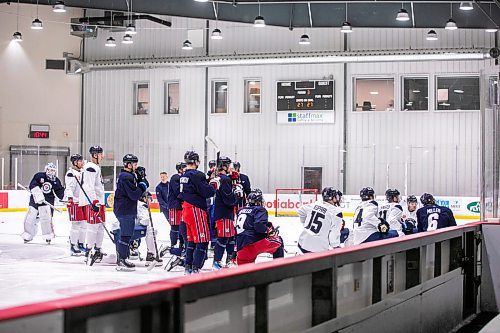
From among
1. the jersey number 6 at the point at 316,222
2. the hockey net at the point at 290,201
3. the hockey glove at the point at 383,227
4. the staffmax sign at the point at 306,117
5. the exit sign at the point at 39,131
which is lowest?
the hockey net at the point at 290,201

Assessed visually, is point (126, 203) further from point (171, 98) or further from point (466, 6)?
point (171, 98)

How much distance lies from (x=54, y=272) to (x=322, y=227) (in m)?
3.74

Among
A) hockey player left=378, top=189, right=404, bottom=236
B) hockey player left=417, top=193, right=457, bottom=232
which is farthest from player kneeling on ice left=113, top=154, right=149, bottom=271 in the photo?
hockey player left=417, top=193, right=457, bottom=232

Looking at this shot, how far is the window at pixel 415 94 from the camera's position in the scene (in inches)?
880

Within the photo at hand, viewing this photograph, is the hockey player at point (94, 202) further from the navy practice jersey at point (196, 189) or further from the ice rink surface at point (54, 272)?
the navy practice jersey at point (196, 189)

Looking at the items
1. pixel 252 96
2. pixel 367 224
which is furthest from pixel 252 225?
pixel 252 96

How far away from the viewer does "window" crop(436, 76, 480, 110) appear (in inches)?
861

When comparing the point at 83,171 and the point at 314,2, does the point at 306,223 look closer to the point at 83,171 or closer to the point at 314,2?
the point at 83,171

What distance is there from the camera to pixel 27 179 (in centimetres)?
2178

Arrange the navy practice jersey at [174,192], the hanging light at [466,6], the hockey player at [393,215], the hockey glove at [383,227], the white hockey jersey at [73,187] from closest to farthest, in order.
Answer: the hockey glove at [383,227]
the hockey player at [393,215]
the navy practice jersey at [174,192]
the white hockey jersey at [73,187]
the hanging light at [466,6]

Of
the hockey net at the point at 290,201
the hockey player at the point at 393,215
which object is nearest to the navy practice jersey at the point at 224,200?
the hockey player at the point at 393,215

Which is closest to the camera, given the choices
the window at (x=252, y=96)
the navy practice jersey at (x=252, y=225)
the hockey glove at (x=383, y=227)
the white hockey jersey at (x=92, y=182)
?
the navy practice jersey at (x=252, y=225)

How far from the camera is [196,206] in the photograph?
8758 mm

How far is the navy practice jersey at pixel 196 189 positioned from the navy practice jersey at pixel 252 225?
90cm
